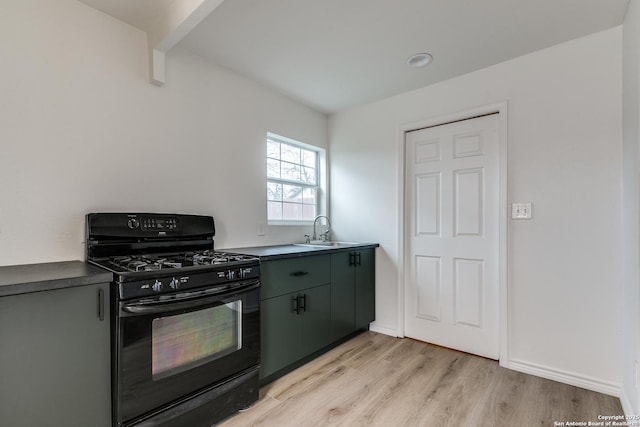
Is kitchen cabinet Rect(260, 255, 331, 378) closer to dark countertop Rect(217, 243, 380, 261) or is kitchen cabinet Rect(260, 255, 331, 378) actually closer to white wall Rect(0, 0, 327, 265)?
dark countertop Rect(217, 243, 380, 261)

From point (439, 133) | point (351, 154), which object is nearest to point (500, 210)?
point (439, 133)

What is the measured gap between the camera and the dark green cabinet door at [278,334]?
6.74 ft

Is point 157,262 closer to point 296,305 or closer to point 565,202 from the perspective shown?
point 296,305

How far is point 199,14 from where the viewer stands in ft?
5.59

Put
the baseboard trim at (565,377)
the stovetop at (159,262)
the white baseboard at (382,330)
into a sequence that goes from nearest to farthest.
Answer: the stovetop at (159,262), the baseboard trim at (565,377), the white baseboard at (382,330)

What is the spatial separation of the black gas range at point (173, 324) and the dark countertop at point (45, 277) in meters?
0.09

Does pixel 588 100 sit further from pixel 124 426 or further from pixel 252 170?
pixel 124 426

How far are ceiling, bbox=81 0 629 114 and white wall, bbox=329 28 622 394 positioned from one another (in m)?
0.18

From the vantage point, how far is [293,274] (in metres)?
2.26

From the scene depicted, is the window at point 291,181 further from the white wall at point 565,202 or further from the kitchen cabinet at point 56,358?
the kitchen cabinet at point 56,358

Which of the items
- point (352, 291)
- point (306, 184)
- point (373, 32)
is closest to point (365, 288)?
point (352, 291)

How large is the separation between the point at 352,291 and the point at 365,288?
24cm

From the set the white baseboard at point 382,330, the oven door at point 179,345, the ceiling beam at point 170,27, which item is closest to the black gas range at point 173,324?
the oven door at point 179,345

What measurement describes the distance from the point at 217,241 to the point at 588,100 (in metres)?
2.84
